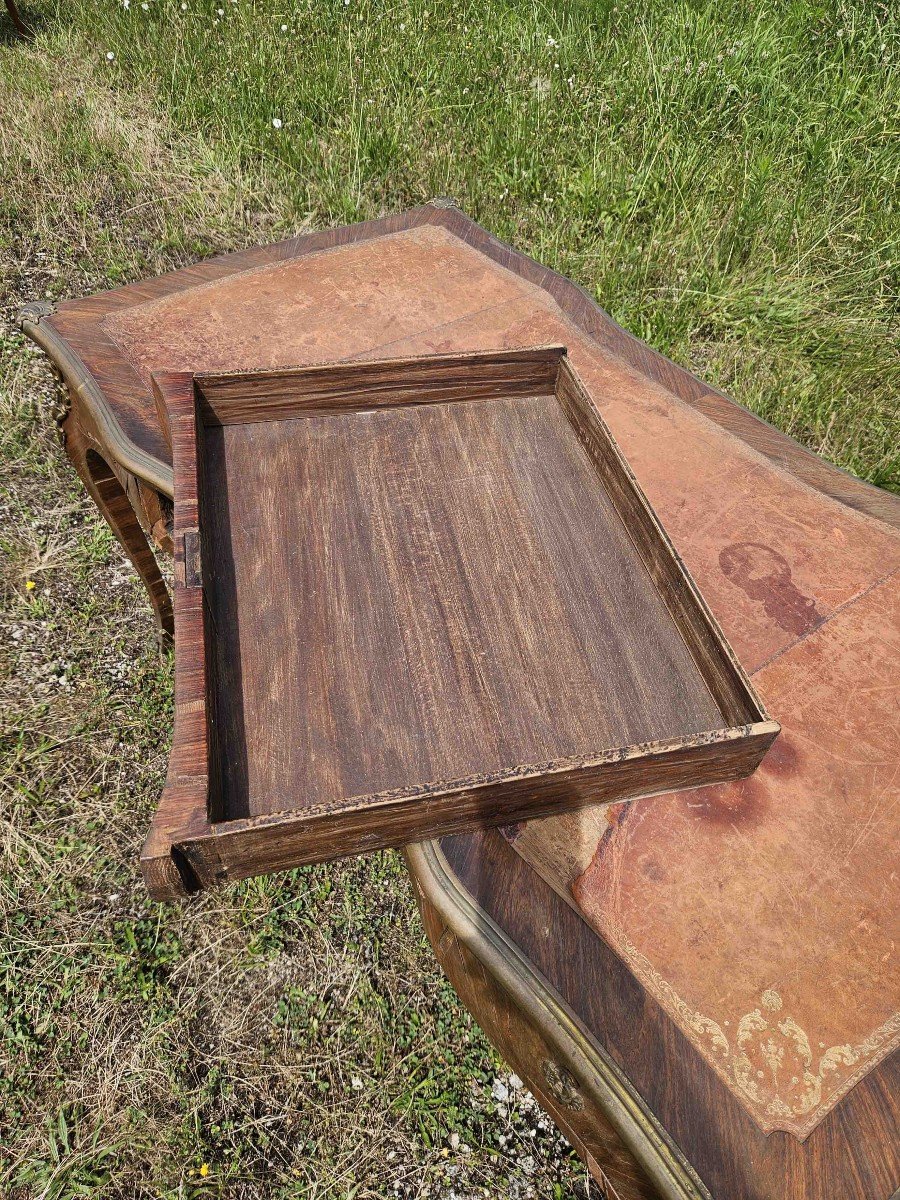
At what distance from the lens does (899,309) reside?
267 cm

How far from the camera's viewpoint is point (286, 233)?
3.15 meters

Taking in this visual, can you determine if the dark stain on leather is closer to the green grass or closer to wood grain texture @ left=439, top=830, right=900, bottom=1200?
wood grain texture @ left=439, top=830, right=900, bottom=1200

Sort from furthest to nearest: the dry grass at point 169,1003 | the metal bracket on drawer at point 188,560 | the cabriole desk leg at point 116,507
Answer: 1. the cabriole desk leg at point 116,507
2. the dry grass at point 169,1003
3. the metal bracket on drawer at point 188,560

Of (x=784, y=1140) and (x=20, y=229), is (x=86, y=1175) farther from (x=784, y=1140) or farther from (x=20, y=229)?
(x=20, y=229)

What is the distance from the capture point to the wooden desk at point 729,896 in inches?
29.3

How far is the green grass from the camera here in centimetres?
152


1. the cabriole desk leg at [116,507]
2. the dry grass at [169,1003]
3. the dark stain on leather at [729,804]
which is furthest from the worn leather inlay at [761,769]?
the dry grass at [169,1003]

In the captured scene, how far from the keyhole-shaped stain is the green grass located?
1.09 m

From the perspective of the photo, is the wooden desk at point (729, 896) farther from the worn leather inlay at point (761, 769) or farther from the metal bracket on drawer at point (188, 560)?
the metal bracket on drawer at point (188, 560)

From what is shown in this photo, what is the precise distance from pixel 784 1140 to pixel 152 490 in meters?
1.26

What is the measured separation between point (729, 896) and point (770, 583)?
1.55 feet

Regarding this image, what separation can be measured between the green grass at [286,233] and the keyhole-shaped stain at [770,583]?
1.09 meters

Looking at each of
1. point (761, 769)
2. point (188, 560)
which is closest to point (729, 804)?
point (761, 769)

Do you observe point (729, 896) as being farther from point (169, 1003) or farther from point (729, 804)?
→ point (169, 1003)
